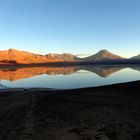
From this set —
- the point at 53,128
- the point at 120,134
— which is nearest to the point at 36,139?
the point at 53,128

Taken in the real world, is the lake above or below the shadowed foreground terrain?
above

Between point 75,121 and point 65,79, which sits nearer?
point 75,121

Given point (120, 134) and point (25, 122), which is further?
point (25, 122)

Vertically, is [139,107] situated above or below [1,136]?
above

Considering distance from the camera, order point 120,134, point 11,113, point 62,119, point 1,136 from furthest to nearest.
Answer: point 11,113, point 62,119, point 1,136, point 120,134

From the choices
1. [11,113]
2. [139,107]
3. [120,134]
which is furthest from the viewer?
[11,113]

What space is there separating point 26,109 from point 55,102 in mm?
2270

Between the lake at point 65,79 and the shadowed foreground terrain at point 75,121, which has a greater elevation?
the lake at point 65,79

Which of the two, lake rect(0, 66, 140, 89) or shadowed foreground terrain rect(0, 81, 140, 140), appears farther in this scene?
lake rect(0, 66, 140, 89)

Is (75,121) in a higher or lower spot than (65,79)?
lower

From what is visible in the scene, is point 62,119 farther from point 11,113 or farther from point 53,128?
point 11,113

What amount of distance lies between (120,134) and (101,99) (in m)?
7.20

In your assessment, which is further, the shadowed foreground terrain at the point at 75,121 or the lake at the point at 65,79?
the lake at the point at 65,79

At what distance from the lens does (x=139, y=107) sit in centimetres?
1446
